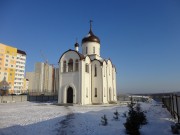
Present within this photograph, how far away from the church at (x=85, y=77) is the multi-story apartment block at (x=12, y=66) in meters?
48.8

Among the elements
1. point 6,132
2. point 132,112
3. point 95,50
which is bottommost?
point 6,132

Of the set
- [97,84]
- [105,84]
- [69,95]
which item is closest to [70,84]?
[69,95]

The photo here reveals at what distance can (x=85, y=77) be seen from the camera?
22.4 m

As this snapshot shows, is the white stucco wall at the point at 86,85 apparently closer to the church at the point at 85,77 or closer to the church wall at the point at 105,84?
the church at the point at 85,77

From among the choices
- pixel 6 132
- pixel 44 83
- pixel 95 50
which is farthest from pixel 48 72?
pixel 6 132

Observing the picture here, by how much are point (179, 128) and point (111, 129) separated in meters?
3.11

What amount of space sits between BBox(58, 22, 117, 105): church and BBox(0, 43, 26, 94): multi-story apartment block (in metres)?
48.8

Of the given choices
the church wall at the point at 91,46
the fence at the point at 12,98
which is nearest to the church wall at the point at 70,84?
the church wall at the point at 91,46

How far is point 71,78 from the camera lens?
73.2ft

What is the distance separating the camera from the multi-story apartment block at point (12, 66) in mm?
64188

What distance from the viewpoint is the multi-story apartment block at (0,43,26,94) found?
64188 millimetres

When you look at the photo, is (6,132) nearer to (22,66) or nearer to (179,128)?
(179,128)

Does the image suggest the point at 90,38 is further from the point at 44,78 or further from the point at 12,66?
the point at 44,78

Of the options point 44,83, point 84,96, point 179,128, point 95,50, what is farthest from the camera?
point 44,83
